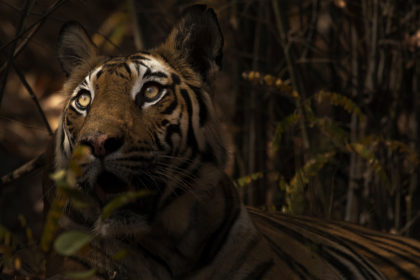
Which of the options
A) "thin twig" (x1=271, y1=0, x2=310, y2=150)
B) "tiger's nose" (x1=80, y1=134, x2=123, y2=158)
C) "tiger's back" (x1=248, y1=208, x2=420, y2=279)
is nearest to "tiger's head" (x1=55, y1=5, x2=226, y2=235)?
"tiger's nose" (x1=80, y1=134, x2=123, y2=158)

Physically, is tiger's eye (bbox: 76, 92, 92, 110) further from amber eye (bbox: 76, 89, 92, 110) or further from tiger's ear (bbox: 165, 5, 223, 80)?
tiger's ear (bbox: 165, 5, 223, 80)

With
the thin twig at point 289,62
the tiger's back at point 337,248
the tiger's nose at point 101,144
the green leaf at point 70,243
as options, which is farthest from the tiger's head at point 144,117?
the thin twig at point 289,62

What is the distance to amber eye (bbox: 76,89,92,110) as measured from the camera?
226cm

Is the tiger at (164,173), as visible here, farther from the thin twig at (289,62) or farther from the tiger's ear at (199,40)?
the thin twig at (289,62)

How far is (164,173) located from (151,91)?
343mm

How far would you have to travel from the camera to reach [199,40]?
101 inches

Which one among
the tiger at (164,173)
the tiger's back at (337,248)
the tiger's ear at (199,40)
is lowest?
the tiger's back at (337,248)

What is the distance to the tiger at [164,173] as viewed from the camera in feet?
6.48

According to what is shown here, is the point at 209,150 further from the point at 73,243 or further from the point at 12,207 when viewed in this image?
the point at 12,207

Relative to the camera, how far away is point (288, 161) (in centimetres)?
462

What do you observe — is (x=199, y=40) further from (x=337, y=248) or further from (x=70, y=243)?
(x=70, y=243)

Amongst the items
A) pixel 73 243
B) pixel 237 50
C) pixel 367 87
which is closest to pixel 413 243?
pixel 367 87

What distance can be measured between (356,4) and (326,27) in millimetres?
708

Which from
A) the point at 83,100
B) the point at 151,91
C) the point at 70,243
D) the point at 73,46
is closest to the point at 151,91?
the point at 151,91
